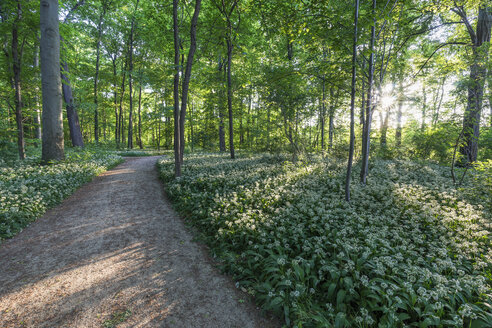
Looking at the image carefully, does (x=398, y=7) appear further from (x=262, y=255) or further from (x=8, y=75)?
(x=8, y=75)

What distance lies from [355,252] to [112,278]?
460 centimetres

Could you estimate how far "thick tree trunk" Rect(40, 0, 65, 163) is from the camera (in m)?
9.23

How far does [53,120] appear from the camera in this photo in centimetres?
938

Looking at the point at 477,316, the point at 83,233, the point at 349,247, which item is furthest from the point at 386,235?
the point at 83,233

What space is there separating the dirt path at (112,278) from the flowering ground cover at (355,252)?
0.57 metres

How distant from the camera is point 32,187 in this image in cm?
663

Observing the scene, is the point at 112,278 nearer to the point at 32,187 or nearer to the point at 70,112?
the point at 32,187

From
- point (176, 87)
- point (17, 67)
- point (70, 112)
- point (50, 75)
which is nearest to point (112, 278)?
point (176, 87)

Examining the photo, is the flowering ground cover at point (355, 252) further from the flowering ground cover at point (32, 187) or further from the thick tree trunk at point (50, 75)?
the thick tree trunk at point (50, 75)

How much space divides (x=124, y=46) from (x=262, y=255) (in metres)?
30.1

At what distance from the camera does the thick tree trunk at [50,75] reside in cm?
923

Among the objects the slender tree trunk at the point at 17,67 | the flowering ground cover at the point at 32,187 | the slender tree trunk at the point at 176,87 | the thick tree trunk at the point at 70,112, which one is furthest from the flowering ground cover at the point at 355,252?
the thick tree trunk at the point at 70,112

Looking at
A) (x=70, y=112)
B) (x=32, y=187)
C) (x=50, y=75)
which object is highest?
(x=50, y=75)

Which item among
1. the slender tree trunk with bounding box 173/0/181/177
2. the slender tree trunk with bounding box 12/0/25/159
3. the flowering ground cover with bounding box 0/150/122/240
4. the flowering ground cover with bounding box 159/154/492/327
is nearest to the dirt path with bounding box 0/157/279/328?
the flowering ground cover with bounding box 0/150/122/240
